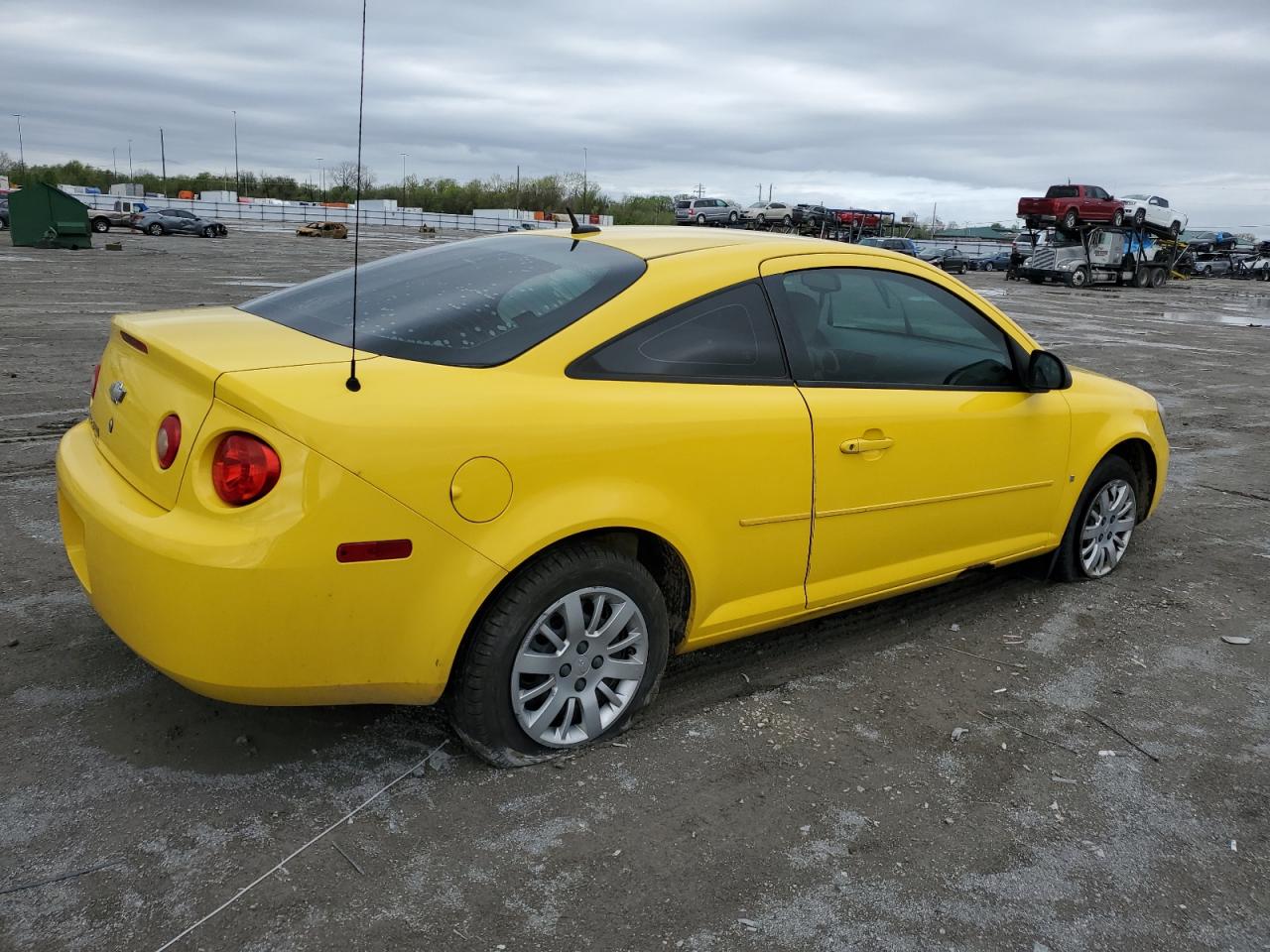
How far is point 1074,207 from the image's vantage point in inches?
1526

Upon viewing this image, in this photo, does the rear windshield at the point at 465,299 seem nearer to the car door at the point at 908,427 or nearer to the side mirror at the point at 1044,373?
the car door at the point at 908,427

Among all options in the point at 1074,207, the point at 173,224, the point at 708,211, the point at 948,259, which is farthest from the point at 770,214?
the point at 173,224

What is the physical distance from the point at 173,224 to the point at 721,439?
163 ft

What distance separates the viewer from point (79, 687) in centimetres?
326

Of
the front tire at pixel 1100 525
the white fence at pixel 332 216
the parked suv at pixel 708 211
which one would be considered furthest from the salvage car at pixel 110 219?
the front tire at pixel 1100 525

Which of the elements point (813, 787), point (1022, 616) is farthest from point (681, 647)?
point (1022, 616)

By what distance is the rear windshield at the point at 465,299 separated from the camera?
2.88m

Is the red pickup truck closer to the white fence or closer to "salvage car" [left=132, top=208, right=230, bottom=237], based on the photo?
"salvage car" [left=132, top=208, right=230, bottom=237]

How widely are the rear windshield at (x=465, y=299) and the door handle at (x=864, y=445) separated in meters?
0.92

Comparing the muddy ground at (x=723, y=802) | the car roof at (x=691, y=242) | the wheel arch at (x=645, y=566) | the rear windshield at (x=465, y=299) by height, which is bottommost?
the muddy ground at (x=723, y=802)

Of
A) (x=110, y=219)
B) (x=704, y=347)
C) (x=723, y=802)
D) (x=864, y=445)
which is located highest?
(x=110, y=219)

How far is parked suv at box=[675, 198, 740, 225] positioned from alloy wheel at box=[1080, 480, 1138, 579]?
4908cm

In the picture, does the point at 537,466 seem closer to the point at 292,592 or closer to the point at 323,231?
the point at 292,592

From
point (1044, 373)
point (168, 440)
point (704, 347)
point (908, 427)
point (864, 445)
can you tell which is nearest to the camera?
point (168, 440)
